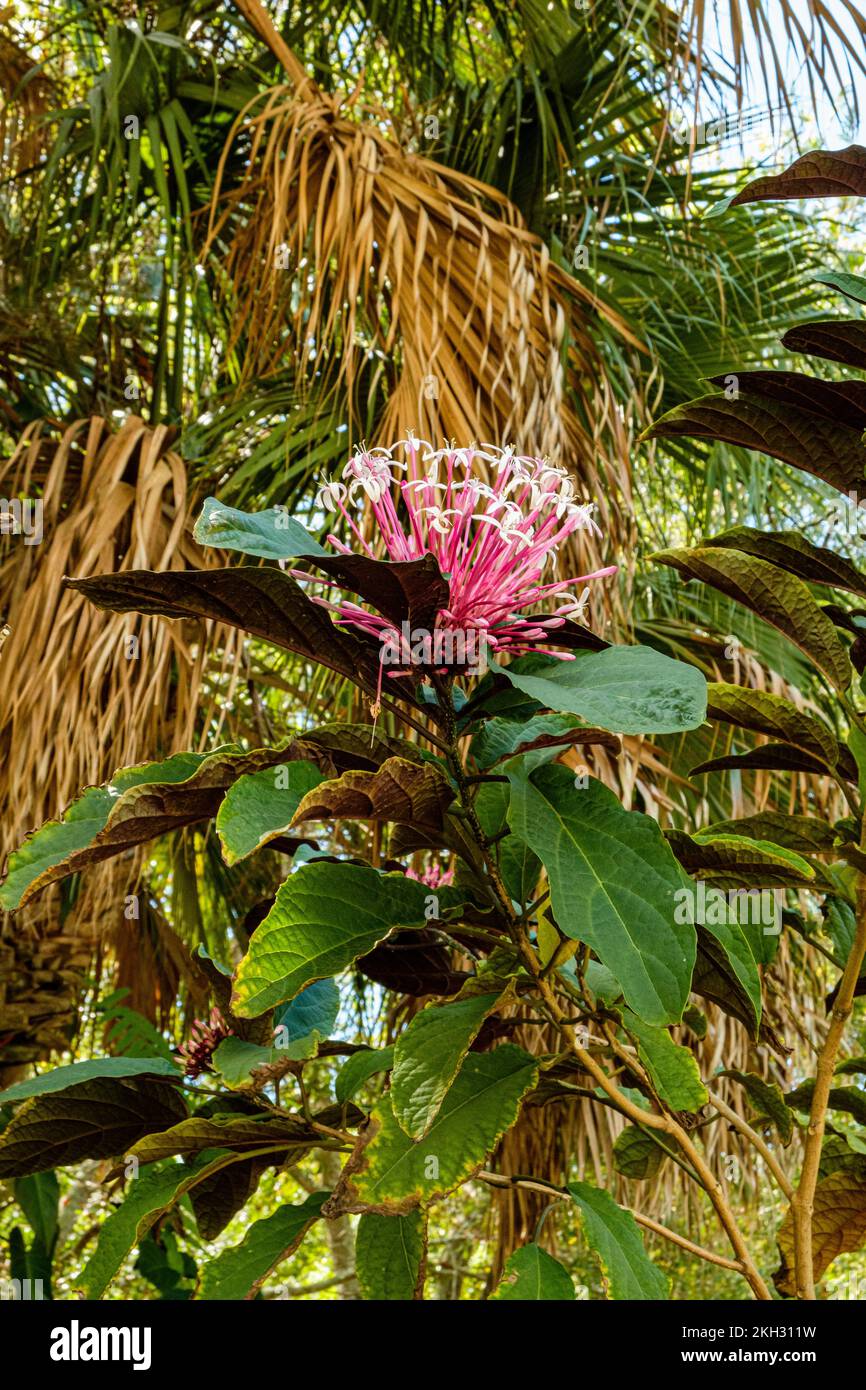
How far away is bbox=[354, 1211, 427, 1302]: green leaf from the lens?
600 mm

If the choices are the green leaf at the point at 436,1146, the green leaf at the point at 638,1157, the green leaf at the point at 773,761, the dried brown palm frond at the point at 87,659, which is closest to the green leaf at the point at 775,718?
the green leaf at the point at 773,761

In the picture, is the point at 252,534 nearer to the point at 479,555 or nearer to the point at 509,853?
the point at 479,555

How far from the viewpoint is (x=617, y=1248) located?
0.57 m

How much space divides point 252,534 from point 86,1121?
0.34 m

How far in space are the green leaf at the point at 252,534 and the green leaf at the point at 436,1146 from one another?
0.83 feet

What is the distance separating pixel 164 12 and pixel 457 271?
3.36 feet

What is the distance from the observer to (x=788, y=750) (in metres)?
0.66

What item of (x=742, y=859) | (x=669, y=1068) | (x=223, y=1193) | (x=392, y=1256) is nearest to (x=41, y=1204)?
(x=223, y=1193)

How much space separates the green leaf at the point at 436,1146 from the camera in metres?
0.53

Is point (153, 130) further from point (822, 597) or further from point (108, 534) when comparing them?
point (822, 597)
